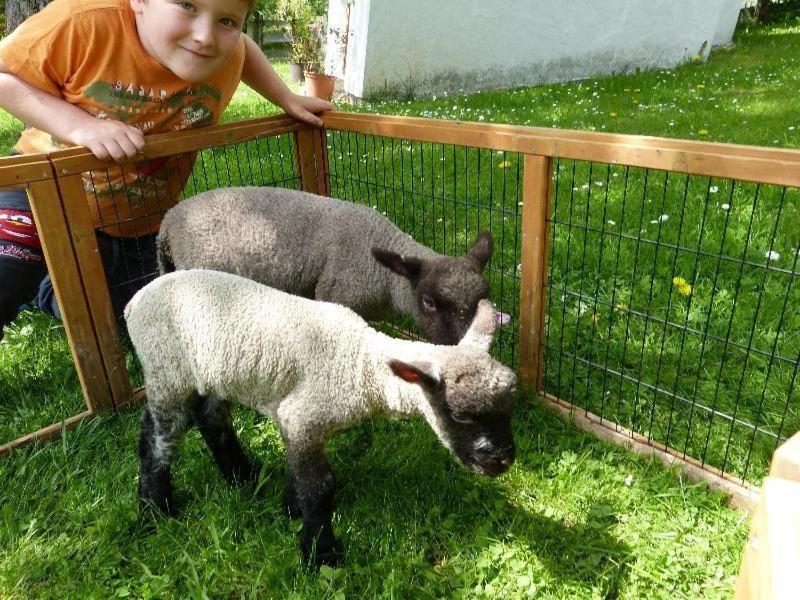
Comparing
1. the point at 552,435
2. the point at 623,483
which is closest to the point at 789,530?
the point at 623,483

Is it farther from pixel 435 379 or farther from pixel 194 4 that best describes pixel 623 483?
pixel 194 4

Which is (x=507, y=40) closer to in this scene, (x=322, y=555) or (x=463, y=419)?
(x=463, y=419)

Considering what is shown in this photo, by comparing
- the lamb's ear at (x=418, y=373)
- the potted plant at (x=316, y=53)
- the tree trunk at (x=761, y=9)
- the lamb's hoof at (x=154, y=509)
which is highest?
the tree trunk at (x=761, y=9)

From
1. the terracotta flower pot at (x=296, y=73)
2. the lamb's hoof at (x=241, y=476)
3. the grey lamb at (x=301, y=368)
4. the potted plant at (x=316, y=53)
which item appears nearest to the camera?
the grey lamb at (x=301, y=368)

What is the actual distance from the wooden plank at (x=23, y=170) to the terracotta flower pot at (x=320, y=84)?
7822mm

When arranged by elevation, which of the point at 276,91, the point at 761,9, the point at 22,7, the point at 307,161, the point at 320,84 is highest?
the point at 22,7

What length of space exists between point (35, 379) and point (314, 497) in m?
2.37

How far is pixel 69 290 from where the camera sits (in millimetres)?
3193

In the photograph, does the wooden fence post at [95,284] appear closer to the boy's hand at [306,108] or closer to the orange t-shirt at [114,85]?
the orange t-shirt at [114,85]

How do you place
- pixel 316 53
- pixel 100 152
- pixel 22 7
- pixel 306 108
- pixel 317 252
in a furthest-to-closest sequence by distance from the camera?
pixel 316 53
pixel 22 7
pixel 306 108
pixel 317 252
pixel 100 152

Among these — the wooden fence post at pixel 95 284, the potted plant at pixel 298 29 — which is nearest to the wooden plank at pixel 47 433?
the wooden fence post at pixel 95 284

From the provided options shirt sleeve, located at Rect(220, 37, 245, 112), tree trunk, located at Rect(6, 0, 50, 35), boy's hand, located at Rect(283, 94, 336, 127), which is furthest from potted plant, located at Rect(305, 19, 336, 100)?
shirt sleeve, located at Rect(220, 37, 245, 112)

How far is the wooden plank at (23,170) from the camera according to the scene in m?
2.83

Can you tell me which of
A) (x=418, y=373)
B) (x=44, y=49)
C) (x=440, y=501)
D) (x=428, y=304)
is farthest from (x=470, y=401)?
(x=44, y=49)
